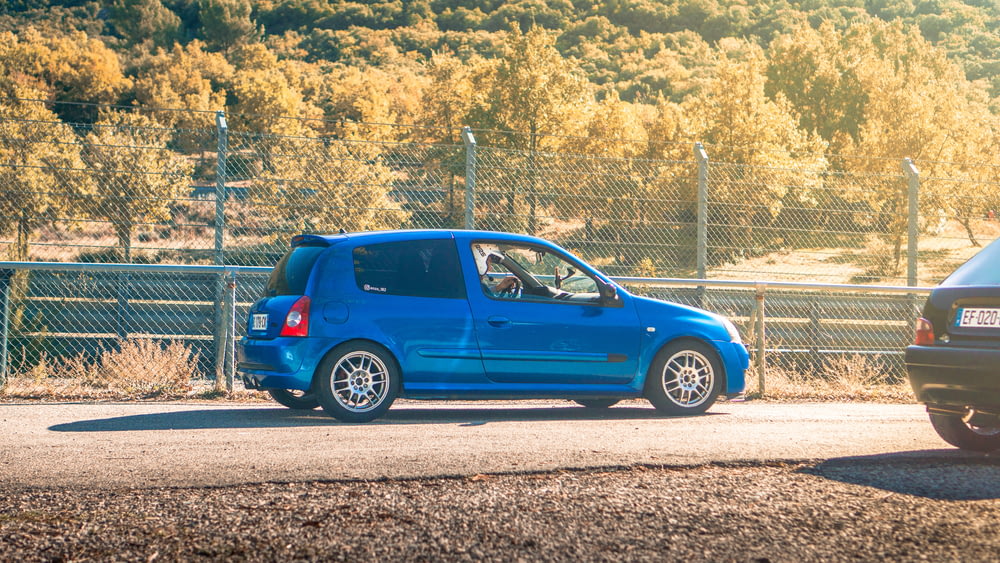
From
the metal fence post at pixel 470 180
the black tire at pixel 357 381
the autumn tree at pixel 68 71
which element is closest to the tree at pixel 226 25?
the autumn tree at pixel 68 71

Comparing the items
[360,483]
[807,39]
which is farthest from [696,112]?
[360,483]

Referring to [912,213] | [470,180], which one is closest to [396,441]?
[470,180]

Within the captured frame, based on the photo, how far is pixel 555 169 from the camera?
39.5 feet

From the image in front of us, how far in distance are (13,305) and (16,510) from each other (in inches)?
360

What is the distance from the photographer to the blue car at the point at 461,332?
802cm

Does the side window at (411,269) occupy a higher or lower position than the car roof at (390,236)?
lower

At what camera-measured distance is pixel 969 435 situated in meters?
6.78

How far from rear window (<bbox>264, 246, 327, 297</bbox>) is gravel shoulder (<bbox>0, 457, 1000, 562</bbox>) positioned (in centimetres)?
306

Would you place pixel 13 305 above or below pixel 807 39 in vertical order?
below

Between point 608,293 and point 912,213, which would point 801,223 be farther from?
point 608,293

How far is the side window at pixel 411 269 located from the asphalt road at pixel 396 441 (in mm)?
1049

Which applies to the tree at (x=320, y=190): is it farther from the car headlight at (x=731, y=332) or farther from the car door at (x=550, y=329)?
the car headlight at (x=731, y=332)

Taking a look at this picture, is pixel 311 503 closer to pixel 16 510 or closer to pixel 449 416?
pixel 16 510

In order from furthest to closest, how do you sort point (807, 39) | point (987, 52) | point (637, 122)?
1. point (987, 52)
2. point (807, 39)
3. point (637, 122)
